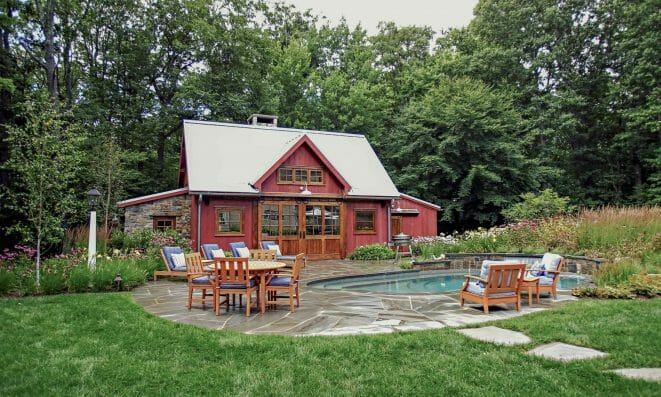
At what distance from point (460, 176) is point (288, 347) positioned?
64.7ft

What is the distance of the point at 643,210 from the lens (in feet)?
40.3

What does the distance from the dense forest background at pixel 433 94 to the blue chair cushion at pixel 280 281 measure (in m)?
14.2

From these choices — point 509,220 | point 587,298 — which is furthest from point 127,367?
point 509,220

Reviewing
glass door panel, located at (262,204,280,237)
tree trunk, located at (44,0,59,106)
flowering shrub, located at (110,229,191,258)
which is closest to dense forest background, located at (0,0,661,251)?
tree trunk, located at (44,0,59,106)

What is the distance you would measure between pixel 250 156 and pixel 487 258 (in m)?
9.59

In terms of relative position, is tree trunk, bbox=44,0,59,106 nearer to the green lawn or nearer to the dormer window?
the dormer window

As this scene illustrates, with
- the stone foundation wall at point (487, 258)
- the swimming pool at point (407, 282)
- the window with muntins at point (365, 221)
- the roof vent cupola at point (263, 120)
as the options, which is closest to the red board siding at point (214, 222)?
the window with muntins at point (365, 221)

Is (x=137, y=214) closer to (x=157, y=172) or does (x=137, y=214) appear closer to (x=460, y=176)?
(x=157, y=172)

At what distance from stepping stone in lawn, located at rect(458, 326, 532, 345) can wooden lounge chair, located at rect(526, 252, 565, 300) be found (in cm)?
281

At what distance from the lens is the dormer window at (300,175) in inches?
642

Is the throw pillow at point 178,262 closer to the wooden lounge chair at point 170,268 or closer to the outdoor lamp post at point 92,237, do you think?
the wooden lounge chair at point 170,268

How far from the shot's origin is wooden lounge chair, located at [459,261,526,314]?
679cm

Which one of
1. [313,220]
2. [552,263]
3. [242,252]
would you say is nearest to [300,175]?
[313,220]

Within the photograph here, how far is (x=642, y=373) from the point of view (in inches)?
154
